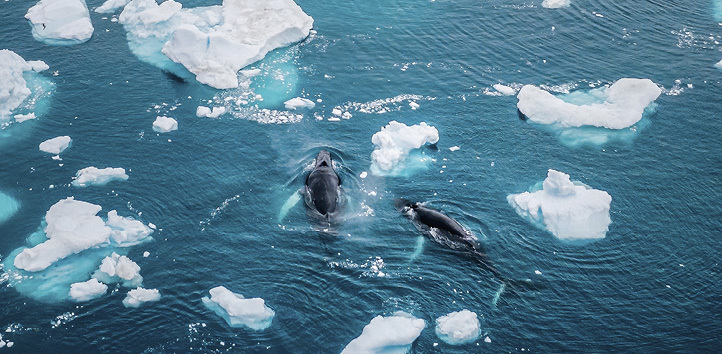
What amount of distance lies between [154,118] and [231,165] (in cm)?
380

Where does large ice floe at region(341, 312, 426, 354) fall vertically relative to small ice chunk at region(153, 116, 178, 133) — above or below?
below

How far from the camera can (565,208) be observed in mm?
18859

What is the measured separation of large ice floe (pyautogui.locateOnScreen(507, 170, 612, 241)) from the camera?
18.5 metres

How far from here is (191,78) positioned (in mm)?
24453

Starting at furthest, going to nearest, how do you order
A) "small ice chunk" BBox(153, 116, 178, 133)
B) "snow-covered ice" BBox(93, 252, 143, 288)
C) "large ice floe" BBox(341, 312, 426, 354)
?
"small ice chunk" BBox(153, 116, 178, 133), "snow-covered ice" BBox(93, 252, 143, 288), "large ice floe" BBox(341, 312, 426, 354)

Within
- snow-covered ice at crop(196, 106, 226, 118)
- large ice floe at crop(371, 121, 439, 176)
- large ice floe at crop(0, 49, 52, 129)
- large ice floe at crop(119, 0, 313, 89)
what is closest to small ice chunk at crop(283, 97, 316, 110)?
snow-covered ice at crop(196, 106, 226, 118)

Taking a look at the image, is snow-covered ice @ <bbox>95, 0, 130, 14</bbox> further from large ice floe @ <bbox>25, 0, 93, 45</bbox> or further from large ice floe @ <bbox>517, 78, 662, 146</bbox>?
large ice floe @ <bbox>517, 78, 662, 146</bbox>

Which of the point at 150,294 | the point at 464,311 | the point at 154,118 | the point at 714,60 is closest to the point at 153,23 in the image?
the point at 154,118

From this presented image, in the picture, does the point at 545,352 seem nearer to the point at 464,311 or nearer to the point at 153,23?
the point at 464,311

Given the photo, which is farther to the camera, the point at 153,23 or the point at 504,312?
the point at 153,23

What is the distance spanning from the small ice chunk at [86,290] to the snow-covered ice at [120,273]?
0.32m

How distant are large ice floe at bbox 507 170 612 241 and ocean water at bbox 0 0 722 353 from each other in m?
0.35

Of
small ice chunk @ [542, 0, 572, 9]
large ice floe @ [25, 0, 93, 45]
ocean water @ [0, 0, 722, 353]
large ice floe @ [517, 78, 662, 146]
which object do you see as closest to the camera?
ocean water @ [0, 0, 722, 353]

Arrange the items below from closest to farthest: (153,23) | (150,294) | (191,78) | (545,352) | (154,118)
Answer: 1. (545,352)
2. (150,294)
3. (154,118)
4. (191,78)
5. (153,23)
